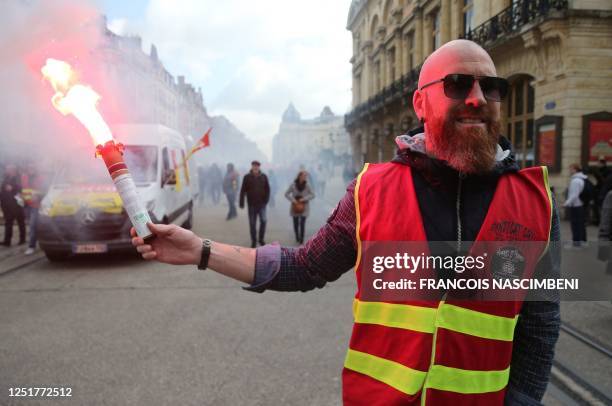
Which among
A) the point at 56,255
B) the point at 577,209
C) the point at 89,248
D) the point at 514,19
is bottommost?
the point at 56,255

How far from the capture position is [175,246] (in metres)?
1.68

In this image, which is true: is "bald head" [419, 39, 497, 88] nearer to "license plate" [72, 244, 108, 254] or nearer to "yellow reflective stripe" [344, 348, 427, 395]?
"yellow reflective stripe" [344, 348, 427, 395]

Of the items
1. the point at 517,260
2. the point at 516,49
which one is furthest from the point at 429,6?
the point at 517,260

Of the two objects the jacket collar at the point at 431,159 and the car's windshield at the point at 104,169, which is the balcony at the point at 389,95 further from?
the jacket collar at the point at 431,159

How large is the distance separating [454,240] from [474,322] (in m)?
0.26

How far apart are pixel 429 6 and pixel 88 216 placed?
20.6m

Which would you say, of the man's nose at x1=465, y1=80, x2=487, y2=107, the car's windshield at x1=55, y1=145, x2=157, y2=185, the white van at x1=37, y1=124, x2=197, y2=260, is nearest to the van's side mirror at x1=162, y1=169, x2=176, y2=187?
the white van at x1=37, y1=124, x2=197, y2=260

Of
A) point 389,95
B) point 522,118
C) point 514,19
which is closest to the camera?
point 514,19

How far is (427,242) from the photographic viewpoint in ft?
4.67

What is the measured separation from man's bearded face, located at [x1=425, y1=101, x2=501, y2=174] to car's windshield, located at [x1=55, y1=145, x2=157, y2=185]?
273 inches

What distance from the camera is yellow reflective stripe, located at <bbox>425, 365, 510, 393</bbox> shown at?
135 centimetres

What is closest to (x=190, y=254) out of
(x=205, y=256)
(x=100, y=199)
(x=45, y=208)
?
(x=205, y=256)

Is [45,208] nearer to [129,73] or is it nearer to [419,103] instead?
[129,73]

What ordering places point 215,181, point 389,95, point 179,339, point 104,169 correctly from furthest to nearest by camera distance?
point 389,95
point 215,181
point 104,169
point 179,339
